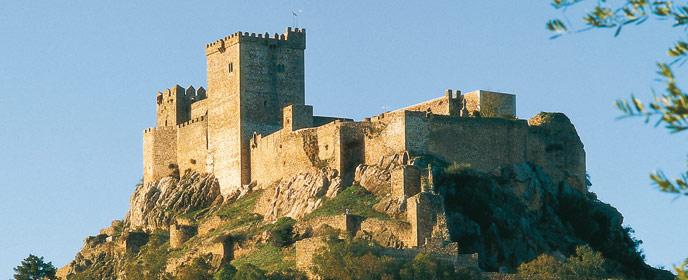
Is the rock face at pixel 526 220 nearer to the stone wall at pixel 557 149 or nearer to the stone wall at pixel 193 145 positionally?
the stone wall at pixel 557 149

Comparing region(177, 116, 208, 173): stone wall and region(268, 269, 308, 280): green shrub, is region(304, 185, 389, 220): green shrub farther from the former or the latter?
region(177, 116, 208, 173): stone wall

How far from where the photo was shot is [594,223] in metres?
70.6

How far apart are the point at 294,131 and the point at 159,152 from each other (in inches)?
638

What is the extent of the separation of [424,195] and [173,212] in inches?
971

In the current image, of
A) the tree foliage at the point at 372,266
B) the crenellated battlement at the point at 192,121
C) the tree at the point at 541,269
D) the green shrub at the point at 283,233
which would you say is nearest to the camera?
the tree foliage at the point at 372,266

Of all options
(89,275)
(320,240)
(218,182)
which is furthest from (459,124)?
(89,275)

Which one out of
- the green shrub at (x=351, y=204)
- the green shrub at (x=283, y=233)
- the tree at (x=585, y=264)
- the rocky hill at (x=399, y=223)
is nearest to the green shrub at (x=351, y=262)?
the rocky hill at (x=399, y=223)

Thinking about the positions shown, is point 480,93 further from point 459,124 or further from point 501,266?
point 501,266

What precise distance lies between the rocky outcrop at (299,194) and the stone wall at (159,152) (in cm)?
1419

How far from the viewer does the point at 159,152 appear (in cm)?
8769

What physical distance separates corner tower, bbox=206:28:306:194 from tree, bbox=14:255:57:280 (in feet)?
33.2

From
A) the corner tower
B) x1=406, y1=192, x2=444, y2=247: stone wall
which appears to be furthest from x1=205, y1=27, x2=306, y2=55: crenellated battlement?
x1=406, y1=192, x2=444, y2=247: stone wall

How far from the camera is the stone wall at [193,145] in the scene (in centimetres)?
8362

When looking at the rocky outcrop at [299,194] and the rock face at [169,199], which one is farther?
the rock face at [169,199]
